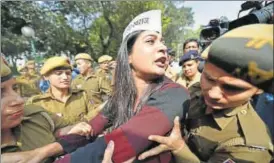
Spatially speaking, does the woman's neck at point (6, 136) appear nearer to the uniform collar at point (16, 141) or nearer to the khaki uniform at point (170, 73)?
the uniform collar at point (16, 141)

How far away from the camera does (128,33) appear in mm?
1812

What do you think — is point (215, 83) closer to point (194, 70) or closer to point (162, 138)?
point (162, 138)

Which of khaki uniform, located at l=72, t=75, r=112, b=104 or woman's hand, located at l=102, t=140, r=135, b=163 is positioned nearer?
woman's hand, located at l=102, t=140, r=135, b=163

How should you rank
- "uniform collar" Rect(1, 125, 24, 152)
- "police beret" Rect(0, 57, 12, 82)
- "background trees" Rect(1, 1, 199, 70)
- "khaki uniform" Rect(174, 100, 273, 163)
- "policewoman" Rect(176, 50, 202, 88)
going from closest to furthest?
"khaki uniform" Rect(174, 100, 273, 163) → "police beret" Rect(0, 57, 12, 82) → "uniform collar" Rect(1, 125, 24, 152) → "policewoman" Rect(176, 50, 202, 88) → "background trees" Rect(1, 1, 199, 70)

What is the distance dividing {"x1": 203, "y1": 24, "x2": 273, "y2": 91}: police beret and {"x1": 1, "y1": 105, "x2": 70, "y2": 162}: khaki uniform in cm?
111

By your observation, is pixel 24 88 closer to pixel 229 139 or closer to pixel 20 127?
pixel 20 127

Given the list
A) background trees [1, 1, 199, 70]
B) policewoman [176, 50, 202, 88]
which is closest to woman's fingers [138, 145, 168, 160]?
policewoman [176, 50, 202, 88]

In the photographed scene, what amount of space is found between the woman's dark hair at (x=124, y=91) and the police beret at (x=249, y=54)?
63 cm

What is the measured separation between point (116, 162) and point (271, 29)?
81 cm

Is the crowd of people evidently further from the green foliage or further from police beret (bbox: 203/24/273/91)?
the green foliage

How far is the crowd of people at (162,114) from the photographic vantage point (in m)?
0.99

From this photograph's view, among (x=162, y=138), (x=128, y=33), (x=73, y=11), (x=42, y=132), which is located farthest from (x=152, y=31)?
(x=73, y=11)

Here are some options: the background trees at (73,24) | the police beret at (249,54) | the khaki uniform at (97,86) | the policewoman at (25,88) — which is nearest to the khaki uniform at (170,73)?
the khaki uniform at (97,86)

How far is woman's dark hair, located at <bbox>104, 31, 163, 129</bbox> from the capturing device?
165 cm
